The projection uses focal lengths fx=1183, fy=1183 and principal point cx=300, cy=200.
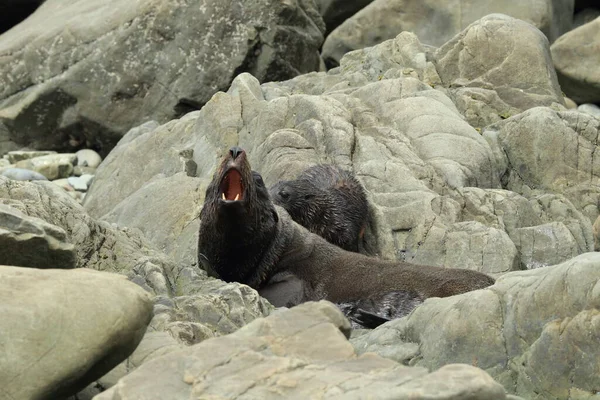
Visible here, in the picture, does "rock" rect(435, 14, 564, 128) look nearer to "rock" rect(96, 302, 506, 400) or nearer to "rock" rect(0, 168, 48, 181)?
"rock" rect(0, 168, 48, 181)

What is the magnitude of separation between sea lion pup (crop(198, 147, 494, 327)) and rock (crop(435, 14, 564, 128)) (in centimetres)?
548

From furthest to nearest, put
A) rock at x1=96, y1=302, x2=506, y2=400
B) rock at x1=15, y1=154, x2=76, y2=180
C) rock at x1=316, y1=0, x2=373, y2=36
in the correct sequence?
rock at x1=316, y1=0, x2=373, y2=36, rock at x1=15, y1=154, x2=76, y2=180, rock at x1=96, y1=302, x2=506, y2=400

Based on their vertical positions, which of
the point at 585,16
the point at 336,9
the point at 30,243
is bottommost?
the point at 585,16

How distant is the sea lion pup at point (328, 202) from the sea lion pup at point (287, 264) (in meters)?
1.30

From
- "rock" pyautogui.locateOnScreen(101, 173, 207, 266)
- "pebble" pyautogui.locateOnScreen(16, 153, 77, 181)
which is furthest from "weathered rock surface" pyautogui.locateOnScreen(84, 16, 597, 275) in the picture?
"pebble" pyautogui.locateOnScreen(16, 153, 77, 181)

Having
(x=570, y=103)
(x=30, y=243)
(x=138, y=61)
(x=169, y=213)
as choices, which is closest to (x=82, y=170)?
(x=138, y=61)

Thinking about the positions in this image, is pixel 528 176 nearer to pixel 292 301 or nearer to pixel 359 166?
pixel 359 166

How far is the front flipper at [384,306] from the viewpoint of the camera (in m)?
11.0

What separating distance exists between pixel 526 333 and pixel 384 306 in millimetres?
3970

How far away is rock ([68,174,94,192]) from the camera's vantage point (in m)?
Answer: 19.4

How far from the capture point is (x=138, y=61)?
20.3 metres

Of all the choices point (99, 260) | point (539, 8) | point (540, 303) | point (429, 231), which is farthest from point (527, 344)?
point (539, 8)

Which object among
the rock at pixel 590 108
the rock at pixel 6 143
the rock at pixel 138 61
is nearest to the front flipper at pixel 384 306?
the rock at pixel 138 61

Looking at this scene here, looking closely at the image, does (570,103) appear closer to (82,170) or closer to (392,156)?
(392,156)
